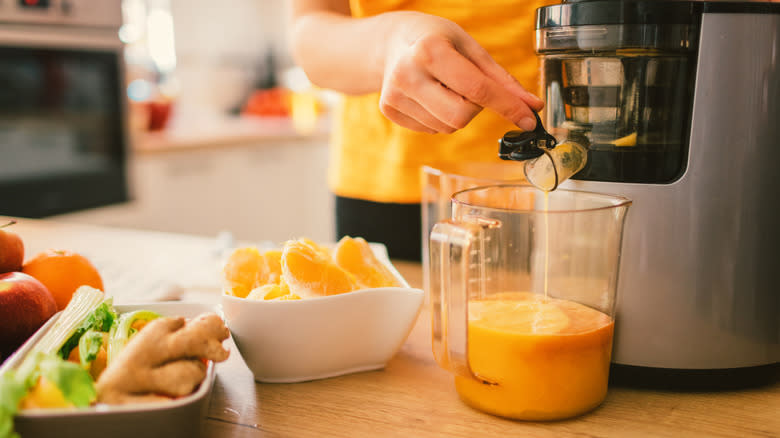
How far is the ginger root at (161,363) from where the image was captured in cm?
49

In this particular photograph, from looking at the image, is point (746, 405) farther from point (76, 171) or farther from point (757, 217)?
point (76, 171)

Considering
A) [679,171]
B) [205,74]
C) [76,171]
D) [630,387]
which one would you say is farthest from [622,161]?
[205,74]

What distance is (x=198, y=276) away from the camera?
105cm

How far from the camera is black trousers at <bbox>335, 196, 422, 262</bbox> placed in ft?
4.04

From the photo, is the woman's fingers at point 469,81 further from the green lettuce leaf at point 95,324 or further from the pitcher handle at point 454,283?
the green lettuce leaf at point 95,324

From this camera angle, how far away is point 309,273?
634 mm

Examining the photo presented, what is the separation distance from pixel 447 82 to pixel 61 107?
181 cm

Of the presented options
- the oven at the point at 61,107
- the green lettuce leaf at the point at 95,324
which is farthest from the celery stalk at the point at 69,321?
the oven at the point at 61,107

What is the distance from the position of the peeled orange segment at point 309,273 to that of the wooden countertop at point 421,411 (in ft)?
0.32

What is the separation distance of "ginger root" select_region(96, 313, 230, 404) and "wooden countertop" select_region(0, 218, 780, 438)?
9cm

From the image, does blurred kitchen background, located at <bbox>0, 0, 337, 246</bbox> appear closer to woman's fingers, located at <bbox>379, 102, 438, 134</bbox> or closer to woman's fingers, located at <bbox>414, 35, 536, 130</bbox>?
woman's fingers, located at <bbox>379, 102, 438, 134</bbox>

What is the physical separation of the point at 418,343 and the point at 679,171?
1.08ft

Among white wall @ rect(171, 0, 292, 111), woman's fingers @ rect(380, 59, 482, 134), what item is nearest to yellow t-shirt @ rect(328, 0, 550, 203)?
woman's fingers @ rect(380, 59, 482, 134)

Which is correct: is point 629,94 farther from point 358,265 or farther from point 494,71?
point 358,265
